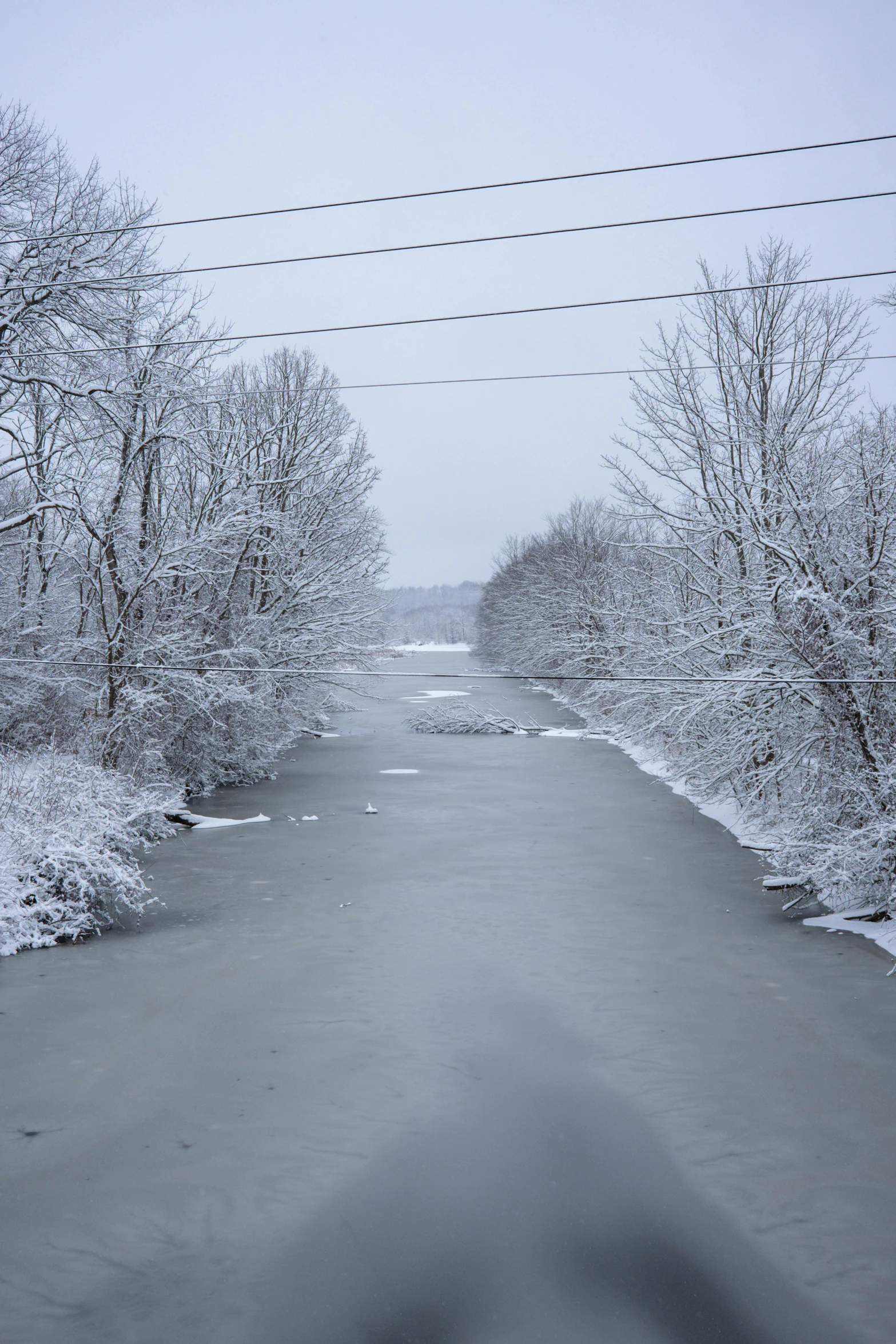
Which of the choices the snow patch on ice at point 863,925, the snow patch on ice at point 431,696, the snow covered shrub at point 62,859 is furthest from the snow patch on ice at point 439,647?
the snow patch on ice at point 863,925

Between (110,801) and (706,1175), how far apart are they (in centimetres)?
810

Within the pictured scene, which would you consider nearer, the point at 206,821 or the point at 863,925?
the point at 863,925

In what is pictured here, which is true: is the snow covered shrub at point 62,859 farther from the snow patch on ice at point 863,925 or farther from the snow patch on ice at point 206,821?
the snow patch on ice at point 863,925

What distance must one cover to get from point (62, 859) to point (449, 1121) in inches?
203

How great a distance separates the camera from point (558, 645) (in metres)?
32.0

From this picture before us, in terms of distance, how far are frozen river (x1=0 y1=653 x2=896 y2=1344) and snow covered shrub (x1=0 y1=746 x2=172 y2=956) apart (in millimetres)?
368

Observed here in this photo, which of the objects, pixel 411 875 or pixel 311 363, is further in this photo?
pixel 311 363

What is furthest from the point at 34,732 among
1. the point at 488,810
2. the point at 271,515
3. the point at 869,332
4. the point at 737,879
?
the point at 869,332

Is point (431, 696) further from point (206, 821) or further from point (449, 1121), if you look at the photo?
point (449, 1121)

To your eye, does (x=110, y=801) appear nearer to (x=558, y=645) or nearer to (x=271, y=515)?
(x=271, y=515)

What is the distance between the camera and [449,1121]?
5840 mm

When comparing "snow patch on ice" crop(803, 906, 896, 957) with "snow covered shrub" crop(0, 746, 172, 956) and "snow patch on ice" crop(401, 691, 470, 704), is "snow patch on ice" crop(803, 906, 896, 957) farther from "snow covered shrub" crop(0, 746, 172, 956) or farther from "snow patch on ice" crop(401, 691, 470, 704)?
"snow patch on ice" crop(401, 691, 470, 704)

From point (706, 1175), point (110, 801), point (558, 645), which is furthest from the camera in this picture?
point (558, 645)

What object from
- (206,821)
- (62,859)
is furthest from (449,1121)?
(206,821)
